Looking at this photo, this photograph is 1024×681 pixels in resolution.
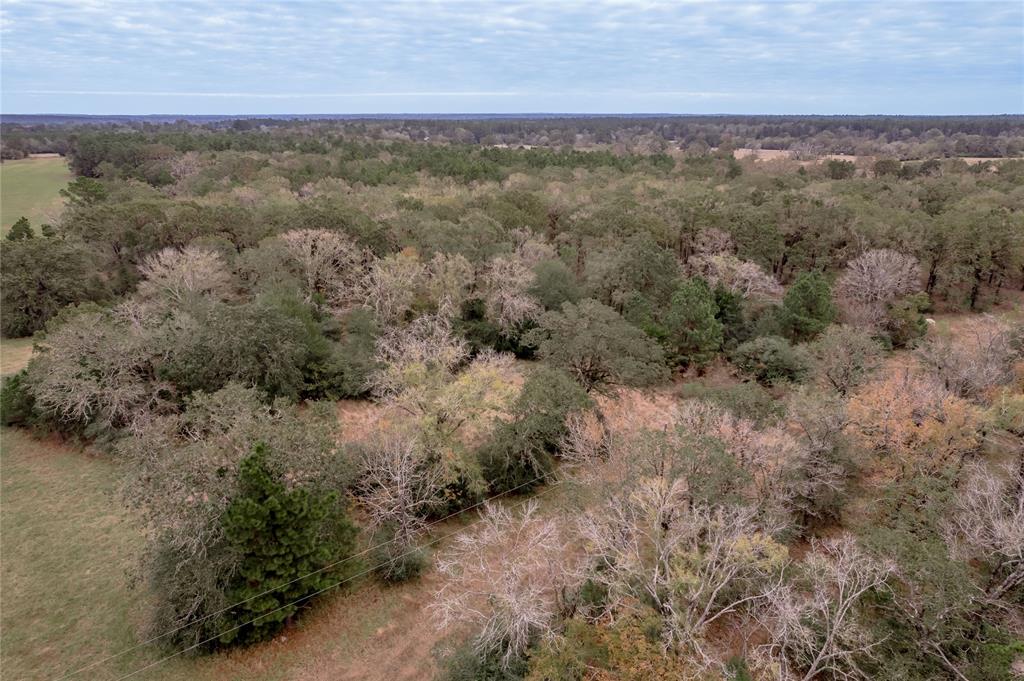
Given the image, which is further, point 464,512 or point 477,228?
point 477,228

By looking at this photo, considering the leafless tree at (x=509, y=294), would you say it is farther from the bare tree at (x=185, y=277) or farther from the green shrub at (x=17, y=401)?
the green shrub at (x=17, y=401)

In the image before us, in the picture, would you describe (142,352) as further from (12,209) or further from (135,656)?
(12,209)

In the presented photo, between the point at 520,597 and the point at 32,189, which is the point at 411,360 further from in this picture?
the point at 32,189

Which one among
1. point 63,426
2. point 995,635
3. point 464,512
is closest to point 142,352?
point 63,426

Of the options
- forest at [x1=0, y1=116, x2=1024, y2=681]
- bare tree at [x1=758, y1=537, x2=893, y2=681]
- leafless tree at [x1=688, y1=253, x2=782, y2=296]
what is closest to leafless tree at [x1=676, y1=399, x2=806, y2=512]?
→ forest at [x1=0, y1=116, x2=1024, y2=681]

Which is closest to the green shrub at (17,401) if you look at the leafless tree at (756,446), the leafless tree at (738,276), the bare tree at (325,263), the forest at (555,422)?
the forest at (555,422)

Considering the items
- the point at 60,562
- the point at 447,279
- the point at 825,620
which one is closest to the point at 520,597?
the point at 825,620
